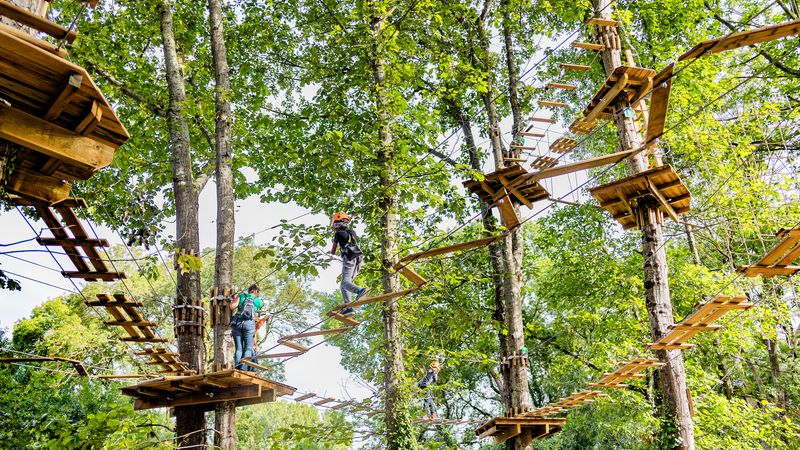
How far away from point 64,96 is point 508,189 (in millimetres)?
4171

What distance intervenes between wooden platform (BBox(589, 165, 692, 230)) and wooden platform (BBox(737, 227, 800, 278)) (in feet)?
4.95

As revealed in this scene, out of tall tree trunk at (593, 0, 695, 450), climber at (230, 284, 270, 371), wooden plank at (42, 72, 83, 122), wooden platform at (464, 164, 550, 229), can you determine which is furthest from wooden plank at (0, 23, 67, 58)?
tall tree trunk at (593, 0, 695, 450)

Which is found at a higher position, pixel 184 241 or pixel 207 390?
pixel 184 241

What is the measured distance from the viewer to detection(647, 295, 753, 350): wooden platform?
22.6ft

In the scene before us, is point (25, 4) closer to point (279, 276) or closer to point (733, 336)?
point (733, 336)

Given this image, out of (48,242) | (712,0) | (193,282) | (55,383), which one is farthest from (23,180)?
(712,0)

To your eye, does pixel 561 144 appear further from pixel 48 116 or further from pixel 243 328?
pixel 48 116

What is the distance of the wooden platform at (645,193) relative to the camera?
7.77 meters

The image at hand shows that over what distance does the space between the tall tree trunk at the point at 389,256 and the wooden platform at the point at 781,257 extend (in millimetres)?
4670

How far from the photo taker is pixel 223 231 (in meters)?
9.52

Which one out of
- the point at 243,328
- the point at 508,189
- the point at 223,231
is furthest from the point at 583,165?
the point at 223,231

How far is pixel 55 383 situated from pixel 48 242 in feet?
36.3

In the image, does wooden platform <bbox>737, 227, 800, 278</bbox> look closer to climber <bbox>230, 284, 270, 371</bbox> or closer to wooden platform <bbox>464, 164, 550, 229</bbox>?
wooden platform <bbox>464, 164, 550, 229</bbox>

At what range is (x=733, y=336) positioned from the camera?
1359cm
